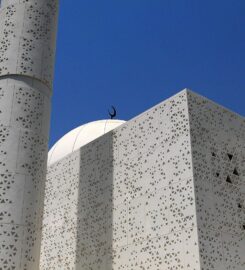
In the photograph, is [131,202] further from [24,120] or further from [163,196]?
[24,120]

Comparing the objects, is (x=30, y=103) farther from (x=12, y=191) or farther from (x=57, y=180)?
(x=57, y=180)

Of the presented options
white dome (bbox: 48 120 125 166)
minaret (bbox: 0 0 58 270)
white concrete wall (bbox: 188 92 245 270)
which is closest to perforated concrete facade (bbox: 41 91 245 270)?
white concrete wall (bbox: 188 92 245 270)

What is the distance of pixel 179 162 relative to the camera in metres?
9.40

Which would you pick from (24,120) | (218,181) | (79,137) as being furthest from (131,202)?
(79,137)

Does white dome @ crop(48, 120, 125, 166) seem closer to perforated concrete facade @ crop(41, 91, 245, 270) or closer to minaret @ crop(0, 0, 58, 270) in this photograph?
perforated concrete facade @ crop(41, 91, 245, 270)

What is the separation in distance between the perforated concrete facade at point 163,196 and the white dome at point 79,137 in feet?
14.7

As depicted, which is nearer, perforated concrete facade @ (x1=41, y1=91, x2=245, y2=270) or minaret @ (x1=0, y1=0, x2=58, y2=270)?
minaret @ (x1=0, y1=0, x2=58, y2=270)

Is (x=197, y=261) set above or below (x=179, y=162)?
below

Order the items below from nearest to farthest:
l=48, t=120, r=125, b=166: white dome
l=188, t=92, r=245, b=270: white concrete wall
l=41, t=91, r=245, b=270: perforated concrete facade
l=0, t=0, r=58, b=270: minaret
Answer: l=0, t=0, r=58, b=270: minaret, l=188, t=92, r=245, b=270: white concrete wall, l=41, t=91, r=245, b=270: perforated concrete facade, l=48, t=120, r=125, b=166: white dome

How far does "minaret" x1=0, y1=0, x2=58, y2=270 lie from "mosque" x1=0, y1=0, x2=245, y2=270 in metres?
0.02

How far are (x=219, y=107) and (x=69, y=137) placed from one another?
829 cm

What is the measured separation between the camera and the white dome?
16766mm

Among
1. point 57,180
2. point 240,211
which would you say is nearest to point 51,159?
point 57,180

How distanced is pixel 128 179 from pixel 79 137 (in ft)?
22.1
